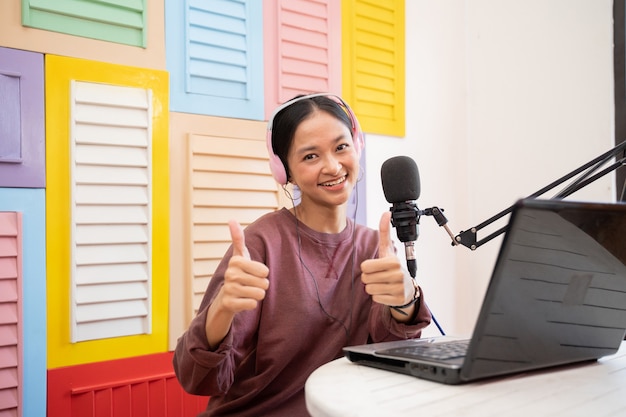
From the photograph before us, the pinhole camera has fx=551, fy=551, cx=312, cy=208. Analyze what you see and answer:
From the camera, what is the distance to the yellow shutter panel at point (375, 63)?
207cm

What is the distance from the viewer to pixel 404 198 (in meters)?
1.04

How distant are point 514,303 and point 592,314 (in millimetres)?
192

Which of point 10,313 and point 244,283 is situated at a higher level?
point 244,283

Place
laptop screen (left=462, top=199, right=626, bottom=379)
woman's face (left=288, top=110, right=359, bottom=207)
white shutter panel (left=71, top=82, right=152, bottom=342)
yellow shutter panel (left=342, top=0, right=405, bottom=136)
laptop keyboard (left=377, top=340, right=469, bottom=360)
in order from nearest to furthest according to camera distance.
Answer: laptop screen (left=462, top=199, right=626, bottom=379), laptop keyboard (left=377, top=340, right=469, bottom=360), woman's face (left=288, top=110, right=359, bottom=207), white shutter panel (left=71, top=82, right=152, bottom=342), yellow shutter panel (left=342, top=0, right=405, bottom=136)

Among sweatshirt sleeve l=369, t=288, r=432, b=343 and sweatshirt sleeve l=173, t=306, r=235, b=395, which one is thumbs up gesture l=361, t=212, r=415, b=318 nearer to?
sweatshirt sleeve l=369, t=288, r=432, b=343

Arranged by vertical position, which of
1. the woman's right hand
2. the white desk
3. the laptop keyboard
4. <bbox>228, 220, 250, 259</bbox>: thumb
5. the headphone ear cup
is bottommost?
the white desk

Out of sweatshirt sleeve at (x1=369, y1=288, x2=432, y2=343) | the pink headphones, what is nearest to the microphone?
sweatshirt sleeve at (x1=369, y1=288, x2=432, y2=343)

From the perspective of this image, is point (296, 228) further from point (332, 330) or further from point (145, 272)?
point (145, 272)

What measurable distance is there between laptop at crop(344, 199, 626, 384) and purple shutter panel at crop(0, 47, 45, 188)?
3.44 feet

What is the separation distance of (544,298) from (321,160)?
0.77 m

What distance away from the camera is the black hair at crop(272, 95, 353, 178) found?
1.37 meters

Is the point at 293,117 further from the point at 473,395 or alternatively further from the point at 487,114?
the point at 487,114

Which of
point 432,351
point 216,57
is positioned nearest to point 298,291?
point 432,351

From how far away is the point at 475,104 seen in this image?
2484mm
